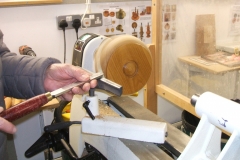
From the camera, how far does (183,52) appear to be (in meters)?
1.47

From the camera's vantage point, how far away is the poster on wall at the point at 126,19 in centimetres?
180

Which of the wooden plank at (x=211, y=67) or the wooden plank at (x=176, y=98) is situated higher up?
the wooden plank at (x=211, y=67)

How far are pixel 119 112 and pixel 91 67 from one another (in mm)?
188

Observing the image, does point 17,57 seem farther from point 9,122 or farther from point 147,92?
point 147,92

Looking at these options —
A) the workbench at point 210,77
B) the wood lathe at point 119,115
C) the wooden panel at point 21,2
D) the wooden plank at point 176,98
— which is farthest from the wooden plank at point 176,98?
the wooden panel at point 21,2

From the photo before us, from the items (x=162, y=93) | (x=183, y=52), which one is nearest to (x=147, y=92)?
(x=162, y=93)

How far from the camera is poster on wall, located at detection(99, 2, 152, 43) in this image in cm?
180

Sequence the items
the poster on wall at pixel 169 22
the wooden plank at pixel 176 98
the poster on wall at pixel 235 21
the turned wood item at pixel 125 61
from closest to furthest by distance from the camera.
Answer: the turned wood item at pixel 125 61 → the wooden plank at pixel 176 98 → the poster on wall at pixel 169 22 → the poster on wall at pixel 235 21

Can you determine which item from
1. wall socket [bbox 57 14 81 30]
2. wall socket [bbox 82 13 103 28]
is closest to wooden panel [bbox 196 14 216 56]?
wall socket [bbox 82 13 103 28]

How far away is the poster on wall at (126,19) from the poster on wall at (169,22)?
1.91 ft

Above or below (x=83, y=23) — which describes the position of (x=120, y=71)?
below

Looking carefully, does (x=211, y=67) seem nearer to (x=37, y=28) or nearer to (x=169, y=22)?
(x=169, y=22)

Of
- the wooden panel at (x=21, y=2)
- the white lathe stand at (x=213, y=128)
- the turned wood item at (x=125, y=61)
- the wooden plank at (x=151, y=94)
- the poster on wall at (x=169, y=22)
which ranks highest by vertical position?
the wooden panel at (x=21, y=2)

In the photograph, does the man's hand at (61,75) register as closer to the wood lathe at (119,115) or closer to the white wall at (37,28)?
the wood lathe at (119,115)
